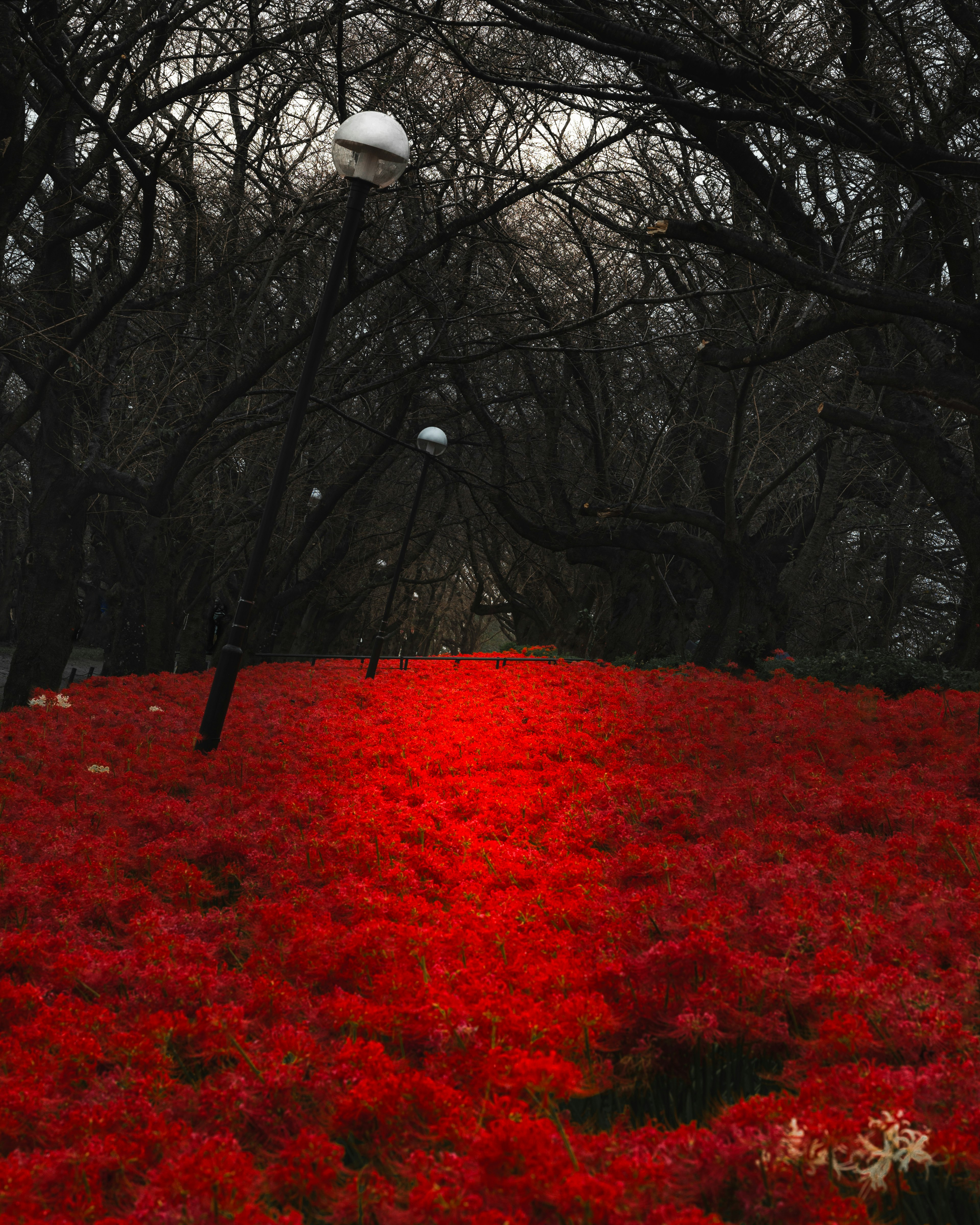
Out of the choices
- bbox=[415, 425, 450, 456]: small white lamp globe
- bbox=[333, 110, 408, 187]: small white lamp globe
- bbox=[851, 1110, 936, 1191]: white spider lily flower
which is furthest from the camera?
bbox=[415, 425, 450, 456]: small white lamp globe

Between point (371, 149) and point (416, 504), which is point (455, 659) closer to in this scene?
point (416, 504)

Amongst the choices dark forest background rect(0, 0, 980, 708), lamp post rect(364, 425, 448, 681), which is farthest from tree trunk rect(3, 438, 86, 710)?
lamp post rect(364, 425, 448, 681)

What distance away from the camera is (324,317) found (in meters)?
7.30

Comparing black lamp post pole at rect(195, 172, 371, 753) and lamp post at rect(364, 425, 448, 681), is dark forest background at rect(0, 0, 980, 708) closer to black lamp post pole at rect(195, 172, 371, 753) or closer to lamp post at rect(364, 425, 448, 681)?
lamp post at rect(364, 425, 448, 681)

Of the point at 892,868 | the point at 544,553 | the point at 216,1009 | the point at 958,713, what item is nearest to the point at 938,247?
the point at 958,713

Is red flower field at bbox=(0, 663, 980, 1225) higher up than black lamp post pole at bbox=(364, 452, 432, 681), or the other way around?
black lamp post pole at bbox=(364, 452, 432, 681)

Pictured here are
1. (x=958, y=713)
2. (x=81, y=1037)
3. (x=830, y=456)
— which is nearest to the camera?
(x=81, y=1037)

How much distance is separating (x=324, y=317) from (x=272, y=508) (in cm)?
150

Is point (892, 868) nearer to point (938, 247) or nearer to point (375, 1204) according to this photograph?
point (375, 1204)

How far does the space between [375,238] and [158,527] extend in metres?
4.96

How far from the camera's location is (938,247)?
25.9 feet

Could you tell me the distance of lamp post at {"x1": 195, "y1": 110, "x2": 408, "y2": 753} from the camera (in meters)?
6.81

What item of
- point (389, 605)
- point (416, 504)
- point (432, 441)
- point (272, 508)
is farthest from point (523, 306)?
point (272, 508)

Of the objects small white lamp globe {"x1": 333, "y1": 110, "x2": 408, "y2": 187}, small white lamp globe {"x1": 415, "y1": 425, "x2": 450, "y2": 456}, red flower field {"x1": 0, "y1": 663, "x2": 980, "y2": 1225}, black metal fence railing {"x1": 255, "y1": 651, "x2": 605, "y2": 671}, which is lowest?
red flower field {"x1": 0, "y1": 663, "x2": 980, "y2": 1225}
